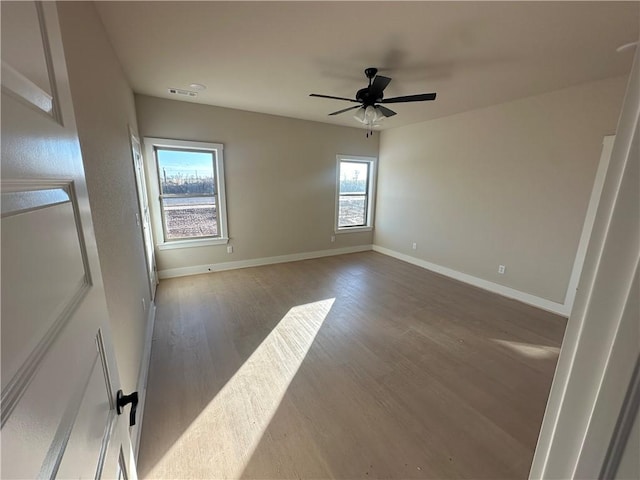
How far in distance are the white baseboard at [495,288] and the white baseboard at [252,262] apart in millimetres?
1160

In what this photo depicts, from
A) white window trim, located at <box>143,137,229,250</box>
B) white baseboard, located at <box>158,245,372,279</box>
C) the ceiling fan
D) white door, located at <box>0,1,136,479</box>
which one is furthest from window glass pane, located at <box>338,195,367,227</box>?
white door, located at <box>0,1,136,479</box>

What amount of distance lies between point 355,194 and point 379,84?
10.8 ft

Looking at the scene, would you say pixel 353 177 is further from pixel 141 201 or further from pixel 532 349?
pixel 532 349

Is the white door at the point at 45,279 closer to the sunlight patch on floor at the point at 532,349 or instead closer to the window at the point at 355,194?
the sunlight patch on floor at the point at 532,349

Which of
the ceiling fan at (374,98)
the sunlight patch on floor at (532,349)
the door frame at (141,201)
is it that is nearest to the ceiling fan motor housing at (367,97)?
the ceiling fan at (374,98)

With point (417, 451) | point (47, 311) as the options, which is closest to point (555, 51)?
point (417, 451)

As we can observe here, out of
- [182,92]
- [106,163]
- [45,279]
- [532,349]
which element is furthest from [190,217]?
[532,349]

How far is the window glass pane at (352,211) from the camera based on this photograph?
18.4 feet

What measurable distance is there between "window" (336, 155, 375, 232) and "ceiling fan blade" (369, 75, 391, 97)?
272 cm

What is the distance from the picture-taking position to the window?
5.45 meters

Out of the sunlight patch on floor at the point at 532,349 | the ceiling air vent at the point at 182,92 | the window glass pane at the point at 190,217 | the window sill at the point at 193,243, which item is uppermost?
the ceiling air vent at the point at 182,92

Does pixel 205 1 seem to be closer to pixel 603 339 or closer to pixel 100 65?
pixel 100 65

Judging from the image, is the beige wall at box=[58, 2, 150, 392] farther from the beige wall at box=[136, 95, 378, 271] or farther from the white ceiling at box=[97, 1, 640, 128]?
the beige wall at box=[136, 95, 378, 271]

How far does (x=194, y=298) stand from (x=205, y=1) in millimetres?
3029
